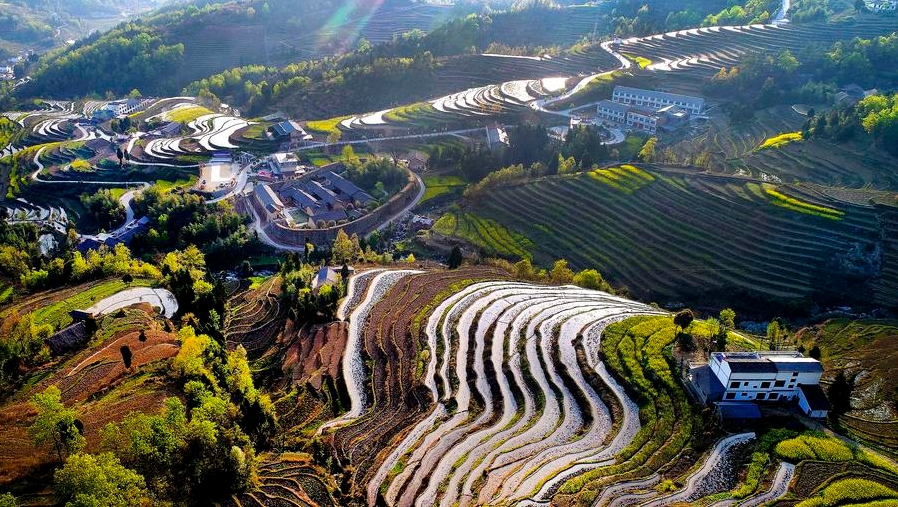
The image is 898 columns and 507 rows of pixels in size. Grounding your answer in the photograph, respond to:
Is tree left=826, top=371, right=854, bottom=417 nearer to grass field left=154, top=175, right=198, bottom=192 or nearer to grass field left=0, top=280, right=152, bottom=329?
grass field left=0, top=280, right=152, bottom=329

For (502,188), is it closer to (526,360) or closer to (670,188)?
(670,188)

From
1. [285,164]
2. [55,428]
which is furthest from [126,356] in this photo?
[285,164]

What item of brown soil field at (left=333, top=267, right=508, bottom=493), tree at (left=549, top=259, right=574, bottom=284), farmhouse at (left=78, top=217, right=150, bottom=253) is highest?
brown soil field at (left=333, top=267, right=508, bottom=493)

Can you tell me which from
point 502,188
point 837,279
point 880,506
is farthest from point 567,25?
point 880,506

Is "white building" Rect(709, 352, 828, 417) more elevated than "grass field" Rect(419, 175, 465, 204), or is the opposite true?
"white building" Rect(709, 352, 828, 417)

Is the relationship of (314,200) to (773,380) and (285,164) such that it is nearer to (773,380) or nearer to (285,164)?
(285,164)

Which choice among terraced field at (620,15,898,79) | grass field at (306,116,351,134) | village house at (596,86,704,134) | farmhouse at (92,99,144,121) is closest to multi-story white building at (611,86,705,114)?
village house at (596,86,704,134)
